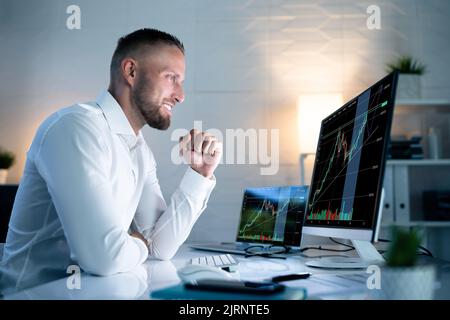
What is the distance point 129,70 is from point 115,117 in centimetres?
24

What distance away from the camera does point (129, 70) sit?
151cm

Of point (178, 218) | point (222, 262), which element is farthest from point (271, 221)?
point (222, 262)

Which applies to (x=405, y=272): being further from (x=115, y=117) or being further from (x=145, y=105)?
(x=145, y=105)

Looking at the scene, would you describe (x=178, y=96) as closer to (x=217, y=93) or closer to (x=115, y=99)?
(x=115, y=99)

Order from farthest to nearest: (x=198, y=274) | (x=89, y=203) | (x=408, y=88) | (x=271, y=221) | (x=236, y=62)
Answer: (x=236, y=62) < (x=408, y=88) < (x=271, y=221) < (x=89, y=203) < (x=198, y=274)

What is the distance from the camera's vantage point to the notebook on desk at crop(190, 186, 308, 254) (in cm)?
150

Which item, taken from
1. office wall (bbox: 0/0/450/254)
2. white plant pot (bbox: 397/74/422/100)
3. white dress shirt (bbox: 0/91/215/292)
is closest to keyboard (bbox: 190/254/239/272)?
white dress shirt (bbox: 0/91/215/292)

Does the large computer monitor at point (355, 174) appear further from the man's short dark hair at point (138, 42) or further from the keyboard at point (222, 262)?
the man's short dark hair at point (138, 42)

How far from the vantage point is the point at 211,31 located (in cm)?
340

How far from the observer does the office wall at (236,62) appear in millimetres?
3311

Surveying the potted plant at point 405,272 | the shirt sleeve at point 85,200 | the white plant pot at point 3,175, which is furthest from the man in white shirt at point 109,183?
the white plant pot at point 3,175

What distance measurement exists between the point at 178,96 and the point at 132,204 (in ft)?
1.57

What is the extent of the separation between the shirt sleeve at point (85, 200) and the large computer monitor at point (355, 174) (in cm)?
50
